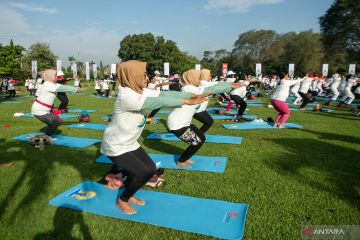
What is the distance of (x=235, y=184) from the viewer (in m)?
4.68

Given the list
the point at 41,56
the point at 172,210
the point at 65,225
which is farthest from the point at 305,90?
the point at 41,56

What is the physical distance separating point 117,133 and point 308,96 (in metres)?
13.1

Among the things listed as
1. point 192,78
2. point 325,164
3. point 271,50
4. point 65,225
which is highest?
point 271,50

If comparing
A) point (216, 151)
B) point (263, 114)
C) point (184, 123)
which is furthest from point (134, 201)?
point (263, 114)

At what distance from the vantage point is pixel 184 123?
209 inches

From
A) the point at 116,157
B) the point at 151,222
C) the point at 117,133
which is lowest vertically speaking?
the point at 151,222

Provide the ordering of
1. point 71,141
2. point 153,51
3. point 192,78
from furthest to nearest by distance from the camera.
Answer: point 153,51, point 71,141, point 192,78

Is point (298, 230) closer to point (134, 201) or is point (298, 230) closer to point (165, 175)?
point (134, 201)

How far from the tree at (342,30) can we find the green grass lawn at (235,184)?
41655 mm

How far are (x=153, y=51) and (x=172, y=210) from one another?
61.4 m

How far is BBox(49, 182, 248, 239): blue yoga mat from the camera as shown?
11.1ft

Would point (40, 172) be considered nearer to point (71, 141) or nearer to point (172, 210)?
point (71, 141)

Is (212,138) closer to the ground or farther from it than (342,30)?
closer to the ground

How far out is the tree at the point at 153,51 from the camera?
6131cm
